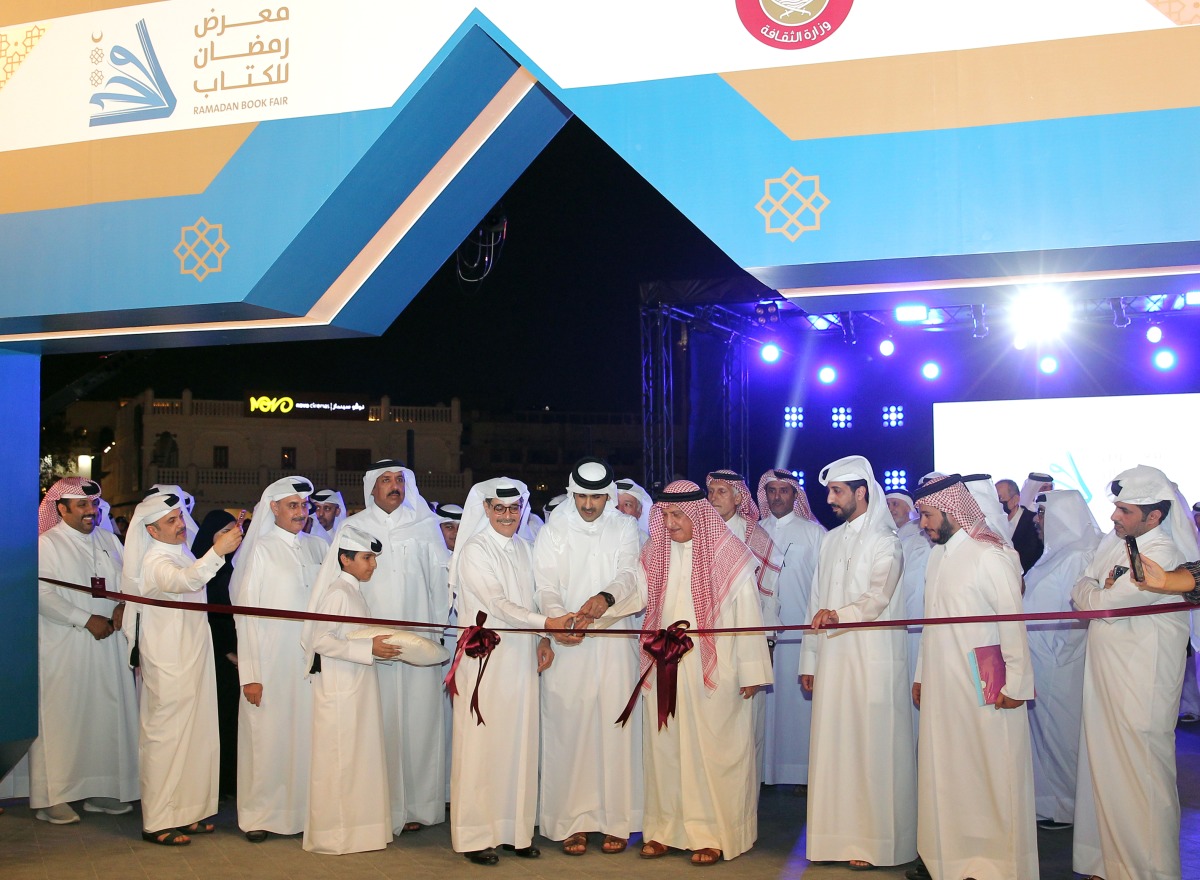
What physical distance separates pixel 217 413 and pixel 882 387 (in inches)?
1212

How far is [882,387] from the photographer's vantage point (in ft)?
44.5

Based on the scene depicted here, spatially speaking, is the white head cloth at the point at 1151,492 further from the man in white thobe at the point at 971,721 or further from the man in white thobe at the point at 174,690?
the man in white thobe at the point at 174,690

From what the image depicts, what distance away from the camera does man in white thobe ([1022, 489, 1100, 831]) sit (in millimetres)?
5793

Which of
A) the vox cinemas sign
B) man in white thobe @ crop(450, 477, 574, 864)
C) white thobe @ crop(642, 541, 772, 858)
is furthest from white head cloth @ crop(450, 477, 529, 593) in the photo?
the vox cinemas sign

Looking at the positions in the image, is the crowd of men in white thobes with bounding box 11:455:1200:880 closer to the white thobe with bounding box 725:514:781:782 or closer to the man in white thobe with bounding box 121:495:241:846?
the man in white thobe with bounding box 121:495:241:846

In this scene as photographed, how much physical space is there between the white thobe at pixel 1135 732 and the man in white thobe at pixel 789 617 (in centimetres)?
204

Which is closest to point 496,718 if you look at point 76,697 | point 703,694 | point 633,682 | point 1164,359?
point 633,682

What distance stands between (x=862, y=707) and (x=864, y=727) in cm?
8

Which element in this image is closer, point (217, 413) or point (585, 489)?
point (585, 489)

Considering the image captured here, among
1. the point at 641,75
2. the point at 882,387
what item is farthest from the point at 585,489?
the point at 882,387

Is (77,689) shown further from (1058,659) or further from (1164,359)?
(1164,359)

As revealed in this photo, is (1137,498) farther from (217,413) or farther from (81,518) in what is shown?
(217,413)

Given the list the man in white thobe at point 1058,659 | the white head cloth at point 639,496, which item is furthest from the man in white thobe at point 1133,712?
the white head cloth at point 639,496

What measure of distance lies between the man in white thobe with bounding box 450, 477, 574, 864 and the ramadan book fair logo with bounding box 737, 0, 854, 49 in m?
2.27
